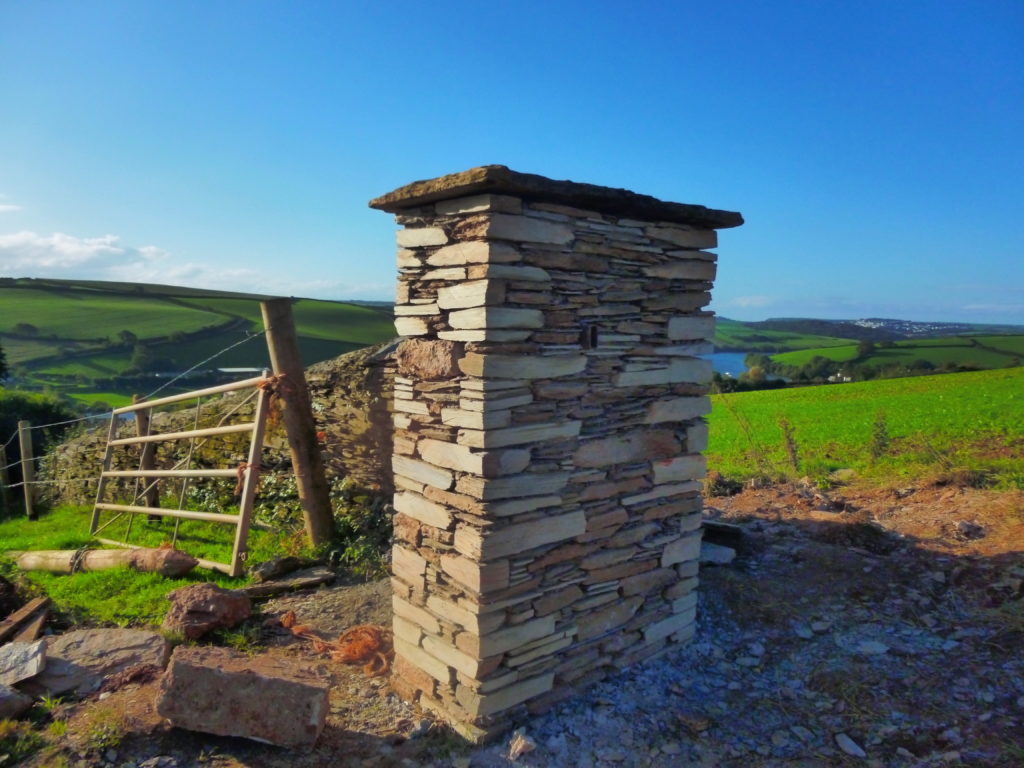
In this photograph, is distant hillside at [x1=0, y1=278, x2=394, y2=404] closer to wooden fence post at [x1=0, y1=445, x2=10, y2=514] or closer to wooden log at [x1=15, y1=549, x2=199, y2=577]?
wooden fence post at [x1=0, y1=445, x2=10, y2=514]

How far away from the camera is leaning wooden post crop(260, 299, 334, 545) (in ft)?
19.4

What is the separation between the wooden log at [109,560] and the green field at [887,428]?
743 centimetres

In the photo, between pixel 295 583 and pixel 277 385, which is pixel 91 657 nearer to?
pixel 295 583

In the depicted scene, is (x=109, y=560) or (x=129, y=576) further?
(x=109, y=560)

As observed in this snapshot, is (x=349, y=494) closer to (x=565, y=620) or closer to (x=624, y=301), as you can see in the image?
(x=565, y=620)

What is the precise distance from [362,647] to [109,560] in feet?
11.9

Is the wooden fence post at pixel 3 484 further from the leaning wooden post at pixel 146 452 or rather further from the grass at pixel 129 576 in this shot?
the leaning wooden post at pixel 146 452

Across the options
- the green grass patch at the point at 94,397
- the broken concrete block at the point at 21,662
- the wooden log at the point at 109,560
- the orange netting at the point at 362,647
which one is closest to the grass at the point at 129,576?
the wooden log at the point at 109,560

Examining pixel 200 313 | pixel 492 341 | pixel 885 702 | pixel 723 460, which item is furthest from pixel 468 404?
pixel 200 313

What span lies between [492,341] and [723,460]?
9.14 meters

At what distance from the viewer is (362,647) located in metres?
4.42

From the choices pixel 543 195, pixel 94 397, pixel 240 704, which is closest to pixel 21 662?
pixel 240 704

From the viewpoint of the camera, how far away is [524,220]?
10.6 ft

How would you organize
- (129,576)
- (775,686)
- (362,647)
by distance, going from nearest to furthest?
1. (775,686)
2. (362,647)
3. (129,576)
